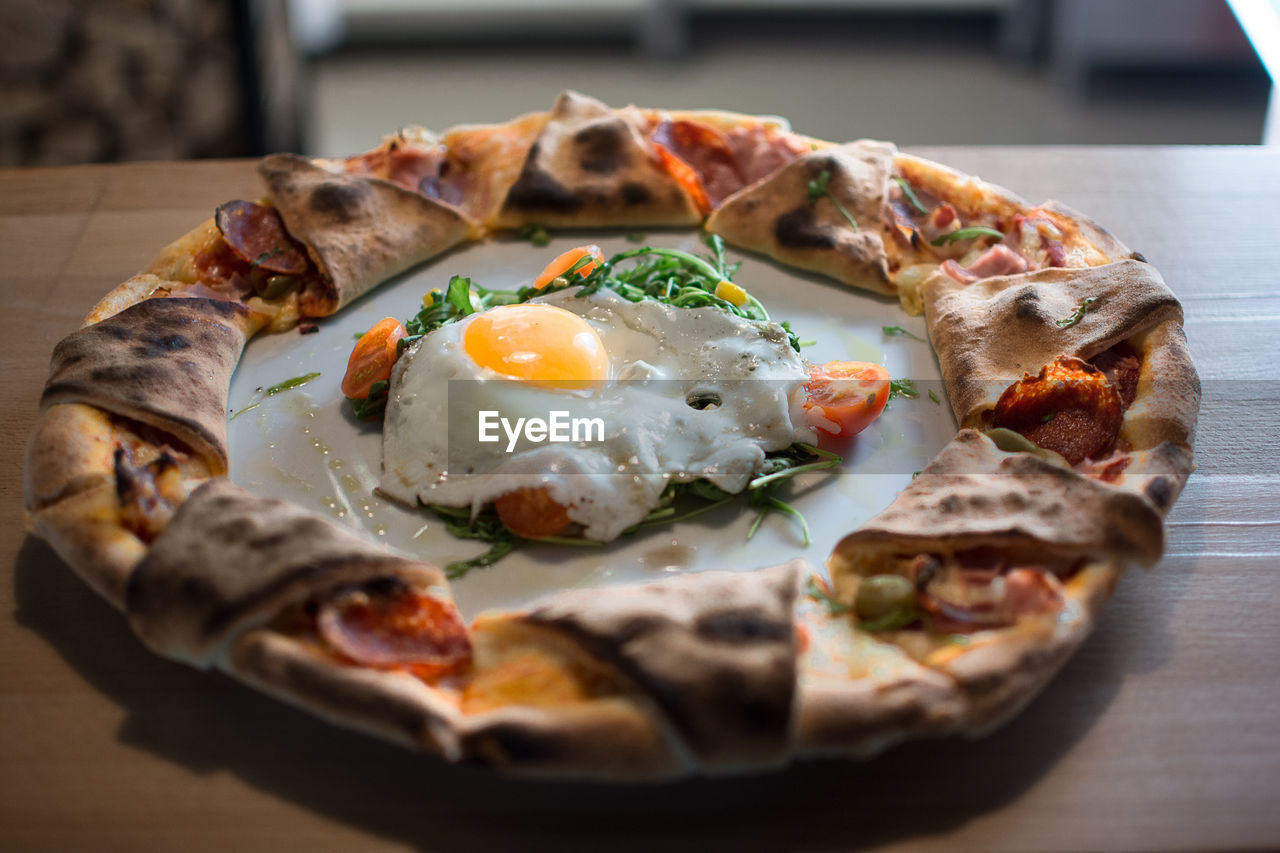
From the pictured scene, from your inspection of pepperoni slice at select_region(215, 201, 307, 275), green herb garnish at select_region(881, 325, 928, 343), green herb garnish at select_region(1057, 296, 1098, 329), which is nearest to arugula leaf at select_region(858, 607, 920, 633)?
green herb garnish at select_region(1057, 296, 1098, 329)

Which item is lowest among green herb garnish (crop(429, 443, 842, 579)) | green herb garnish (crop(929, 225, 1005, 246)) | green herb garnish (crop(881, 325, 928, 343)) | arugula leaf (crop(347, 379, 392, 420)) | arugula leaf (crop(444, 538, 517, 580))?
arugula leaf (crop(444, 538, 517, 580))

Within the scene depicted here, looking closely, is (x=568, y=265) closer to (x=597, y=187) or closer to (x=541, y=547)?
(x=597, y=187)

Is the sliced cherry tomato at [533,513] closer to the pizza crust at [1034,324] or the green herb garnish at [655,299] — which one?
the green herb garnish at [655,299]

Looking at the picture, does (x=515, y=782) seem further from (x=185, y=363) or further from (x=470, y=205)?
(x=470, y=205)

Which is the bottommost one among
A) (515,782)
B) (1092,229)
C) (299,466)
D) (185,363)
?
(515,782)

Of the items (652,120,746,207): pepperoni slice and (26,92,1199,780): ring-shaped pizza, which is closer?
(26,92,1199,780): ring-shaped pizza

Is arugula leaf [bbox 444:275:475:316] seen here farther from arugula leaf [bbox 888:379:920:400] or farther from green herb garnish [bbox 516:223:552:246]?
arugula leaf [bbox 888:379:920:400]

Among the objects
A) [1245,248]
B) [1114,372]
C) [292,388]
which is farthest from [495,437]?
[1245,248]
